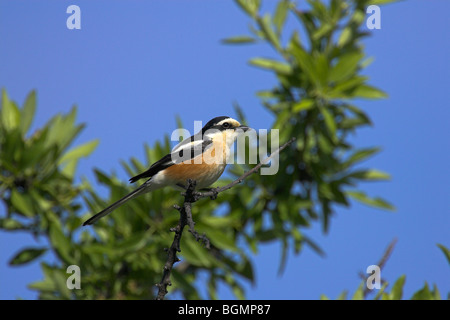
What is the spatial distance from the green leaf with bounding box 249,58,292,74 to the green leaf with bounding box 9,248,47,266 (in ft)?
10.8

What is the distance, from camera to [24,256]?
6027 mm

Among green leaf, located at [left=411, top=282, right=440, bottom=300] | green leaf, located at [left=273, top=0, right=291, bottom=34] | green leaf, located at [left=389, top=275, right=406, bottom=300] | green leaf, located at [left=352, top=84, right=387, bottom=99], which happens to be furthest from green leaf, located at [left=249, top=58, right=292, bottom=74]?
green leaf, located at [left=411, top=282, right=440, bottom=300]

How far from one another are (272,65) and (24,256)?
3.55 metres

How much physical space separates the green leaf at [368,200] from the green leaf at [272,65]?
168 centimetres

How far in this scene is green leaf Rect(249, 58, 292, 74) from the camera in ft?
20.5

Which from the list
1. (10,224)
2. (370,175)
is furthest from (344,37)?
(10,224)

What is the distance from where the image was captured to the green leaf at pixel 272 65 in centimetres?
626

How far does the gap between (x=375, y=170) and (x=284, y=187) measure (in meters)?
1.31

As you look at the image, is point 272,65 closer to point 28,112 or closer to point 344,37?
point 344,37

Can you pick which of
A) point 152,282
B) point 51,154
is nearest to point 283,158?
point 152,282

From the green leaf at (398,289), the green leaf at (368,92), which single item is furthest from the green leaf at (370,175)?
the green leaf at (398,289)

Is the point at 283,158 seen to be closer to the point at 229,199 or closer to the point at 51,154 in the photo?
the point at 229,199

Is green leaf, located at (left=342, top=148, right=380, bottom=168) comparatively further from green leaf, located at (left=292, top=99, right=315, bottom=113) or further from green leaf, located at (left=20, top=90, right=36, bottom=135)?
green leaf, located at (left=20, top=90, right=36, bottom=135)
